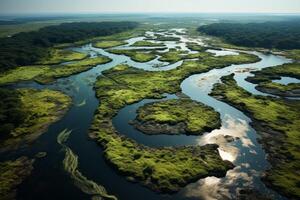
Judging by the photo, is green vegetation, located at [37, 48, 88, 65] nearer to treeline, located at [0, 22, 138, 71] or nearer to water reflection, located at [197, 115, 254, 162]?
treeline, located at [0, 22, 138, 71]

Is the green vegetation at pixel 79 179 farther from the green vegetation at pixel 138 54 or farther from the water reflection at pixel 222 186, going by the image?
the green vegetation at pixel 138 54

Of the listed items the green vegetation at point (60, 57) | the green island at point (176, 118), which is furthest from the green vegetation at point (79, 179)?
the green vegetation at point (60, 57)

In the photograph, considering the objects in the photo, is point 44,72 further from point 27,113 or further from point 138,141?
point 138,141

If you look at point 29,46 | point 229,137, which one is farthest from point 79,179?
point 29,46

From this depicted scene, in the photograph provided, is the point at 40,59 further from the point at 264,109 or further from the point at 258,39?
the point at 258,39

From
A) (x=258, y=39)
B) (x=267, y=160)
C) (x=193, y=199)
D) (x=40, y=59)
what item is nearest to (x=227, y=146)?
(x=267, y=160)
